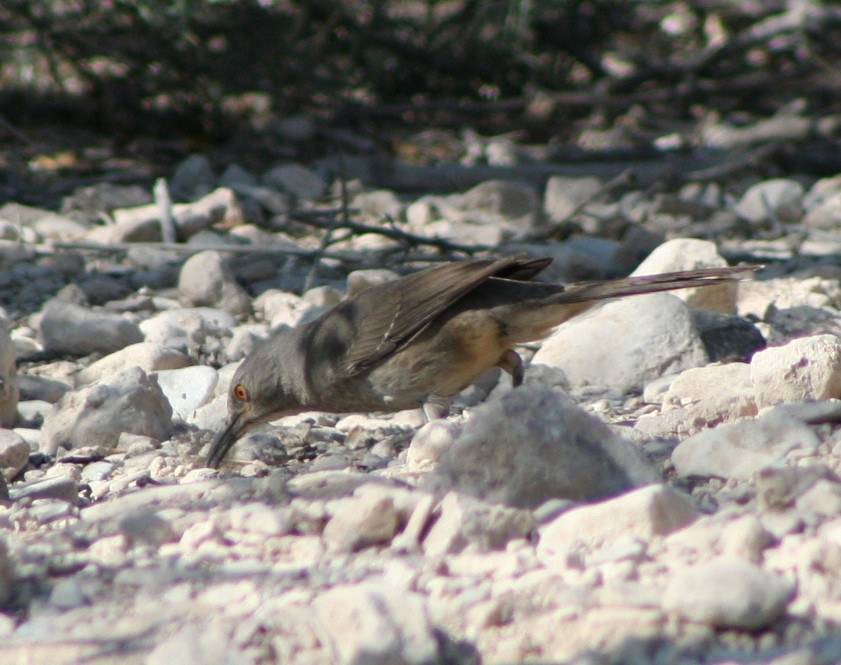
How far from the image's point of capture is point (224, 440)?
4.71m

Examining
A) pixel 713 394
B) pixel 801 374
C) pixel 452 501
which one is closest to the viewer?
pixel 452 501

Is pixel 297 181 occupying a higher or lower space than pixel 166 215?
lower

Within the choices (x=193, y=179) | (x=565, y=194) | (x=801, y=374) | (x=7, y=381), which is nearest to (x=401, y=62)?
(x=193, y=179)

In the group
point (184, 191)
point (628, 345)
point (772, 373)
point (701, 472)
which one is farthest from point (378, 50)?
point (701, 472)

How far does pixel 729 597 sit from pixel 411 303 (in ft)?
9.99

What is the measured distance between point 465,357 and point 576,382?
0.48 m

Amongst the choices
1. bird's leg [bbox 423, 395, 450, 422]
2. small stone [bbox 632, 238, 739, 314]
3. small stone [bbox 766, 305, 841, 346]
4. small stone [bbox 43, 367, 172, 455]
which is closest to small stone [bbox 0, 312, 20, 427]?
small stone [bbox 43, 367, 172, 455]

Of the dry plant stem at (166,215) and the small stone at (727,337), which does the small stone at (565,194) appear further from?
the small stone at (727,337)

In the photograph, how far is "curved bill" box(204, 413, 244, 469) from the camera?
174 inches

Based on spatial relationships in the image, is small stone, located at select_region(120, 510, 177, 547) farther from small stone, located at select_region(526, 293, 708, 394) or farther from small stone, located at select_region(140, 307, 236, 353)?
small stone, located at select_region(140, 307, 236, 353)

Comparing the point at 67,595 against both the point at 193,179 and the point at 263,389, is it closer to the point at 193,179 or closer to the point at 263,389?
the point at 263,389

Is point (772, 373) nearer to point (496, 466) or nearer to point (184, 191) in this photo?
point (496, 466)

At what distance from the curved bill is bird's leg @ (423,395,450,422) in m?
0.75

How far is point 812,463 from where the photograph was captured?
323 centimetres
